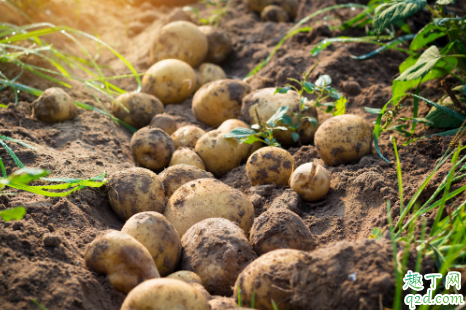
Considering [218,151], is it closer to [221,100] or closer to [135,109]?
[221,100]

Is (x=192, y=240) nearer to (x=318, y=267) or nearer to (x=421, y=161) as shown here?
(x=318, y=267)

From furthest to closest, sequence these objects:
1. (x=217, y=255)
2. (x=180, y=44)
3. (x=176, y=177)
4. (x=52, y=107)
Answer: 1. (x=180, y=44)
2. (x=52, y=107)
3. (x=176, y=177)
4. (x=217, y=255)

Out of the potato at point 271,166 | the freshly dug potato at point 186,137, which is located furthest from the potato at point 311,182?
the freshly dug potato at point 186,137

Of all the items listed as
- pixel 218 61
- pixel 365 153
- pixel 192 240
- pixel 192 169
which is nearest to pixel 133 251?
pixel 192 240

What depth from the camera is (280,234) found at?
1.81m

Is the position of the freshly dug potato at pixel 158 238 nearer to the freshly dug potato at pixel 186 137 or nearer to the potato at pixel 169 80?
the freshly dug potato at pixel 186 137

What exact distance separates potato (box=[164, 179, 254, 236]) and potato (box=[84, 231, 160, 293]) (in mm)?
462

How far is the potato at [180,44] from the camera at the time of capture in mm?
3951

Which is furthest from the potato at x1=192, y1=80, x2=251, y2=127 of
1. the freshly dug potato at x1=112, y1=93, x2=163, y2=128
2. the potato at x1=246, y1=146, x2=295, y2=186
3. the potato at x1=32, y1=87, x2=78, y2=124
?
the potato at x1=32, y1=87, x2=78, y2=124

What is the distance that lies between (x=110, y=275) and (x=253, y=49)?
132 inches

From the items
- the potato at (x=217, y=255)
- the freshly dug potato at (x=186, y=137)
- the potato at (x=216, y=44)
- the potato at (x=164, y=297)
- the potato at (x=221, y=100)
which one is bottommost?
the potato at (x=217, y=255)

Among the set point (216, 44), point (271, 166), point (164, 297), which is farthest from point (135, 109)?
point (164, 297)

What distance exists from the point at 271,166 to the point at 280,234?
0.70 meters

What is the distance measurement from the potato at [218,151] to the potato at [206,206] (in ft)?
1.99
